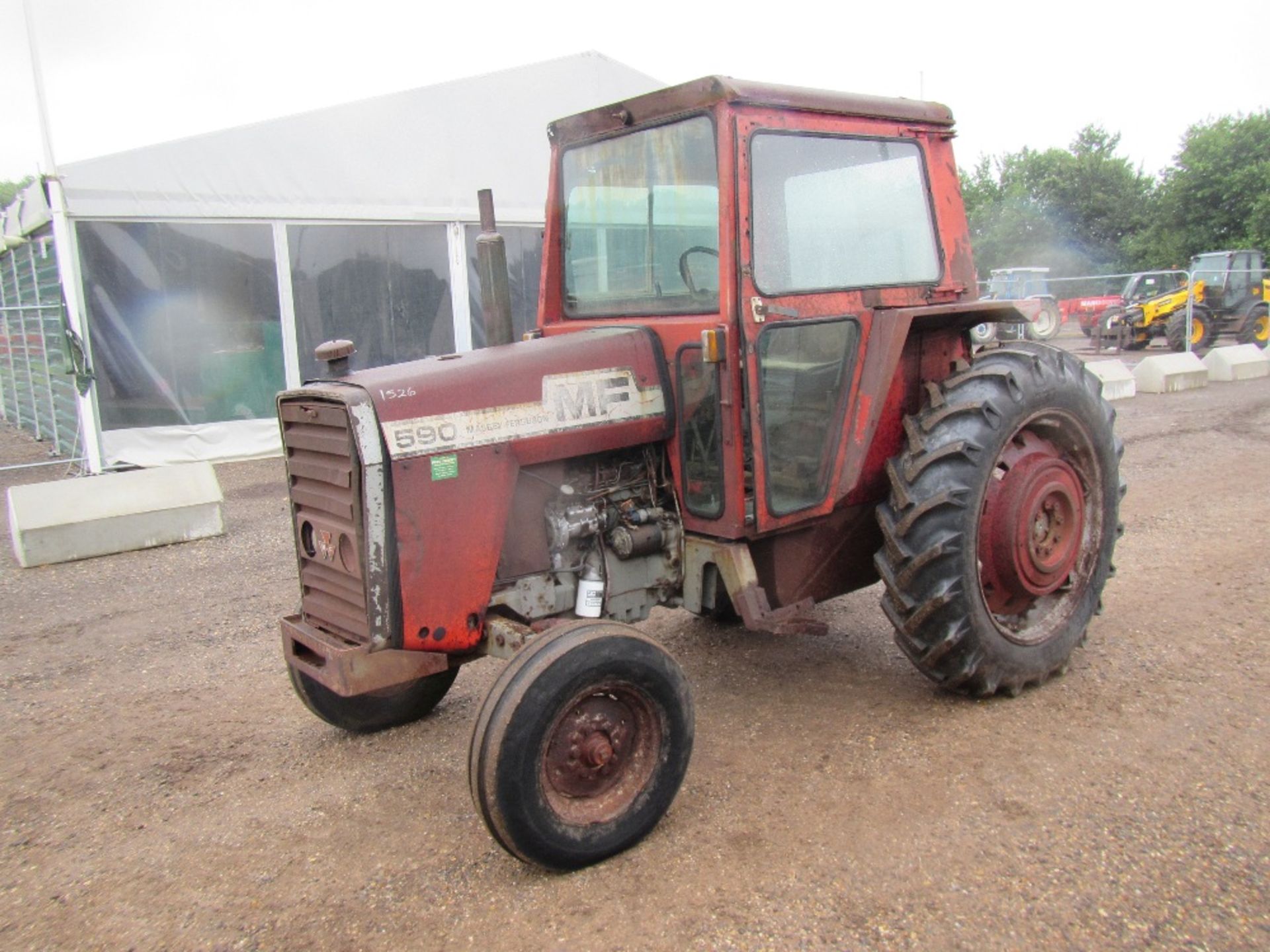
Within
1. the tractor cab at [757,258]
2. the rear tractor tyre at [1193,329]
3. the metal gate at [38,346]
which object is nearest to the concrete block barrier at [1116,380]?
the rear tractor tyre at [1193,329]

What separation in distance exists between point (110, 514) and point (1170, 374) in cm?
1286

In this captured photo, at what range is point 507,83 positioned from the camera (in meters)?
12.3

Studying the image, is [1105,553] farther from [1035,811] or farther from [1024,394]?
[1035,811]

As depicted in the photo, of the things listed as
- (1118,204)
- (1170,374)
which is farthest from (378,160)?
(1118,204)

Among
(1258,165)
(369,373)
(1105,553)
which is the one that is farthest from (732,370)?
(1258,165)

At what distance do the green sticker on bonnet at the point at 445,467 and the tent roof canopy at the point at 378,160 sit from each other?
8.60m

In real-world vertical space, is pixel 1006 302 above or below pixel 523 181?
below

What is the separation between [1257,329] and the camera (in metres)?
19.2

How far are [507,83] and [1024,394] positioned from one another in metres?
10.1

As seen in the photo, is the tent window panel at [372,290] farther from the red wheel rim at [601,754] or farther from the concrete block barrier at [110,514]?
the red wheel rim at [601,754]

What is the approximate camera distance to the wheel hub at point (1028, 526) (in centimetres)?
387

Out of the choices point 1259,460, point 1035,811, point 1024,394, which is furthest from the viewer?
point 1259,460

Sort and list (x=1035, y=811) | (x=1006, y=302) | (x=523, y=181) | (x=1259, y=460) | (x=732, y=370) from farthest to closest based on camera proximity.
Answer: (x=523, y=181) < (x=1259, y=460) < (x=1006, y=302) < (x=732, y=370) < (x=1035, y=811)

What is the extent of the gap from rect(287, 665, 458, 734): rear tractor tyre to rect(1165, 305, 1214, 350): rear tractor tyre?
1832cm
